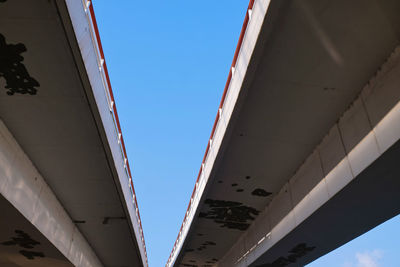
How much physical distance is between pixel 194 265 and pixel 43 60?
15.6 metres

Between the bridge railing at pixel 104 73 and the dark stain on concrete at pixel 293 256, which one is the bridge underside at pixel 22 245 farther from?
the dark stain on concrete at pixel 293 256

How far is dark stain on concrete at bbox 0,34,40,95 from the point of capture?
5508 millimetres

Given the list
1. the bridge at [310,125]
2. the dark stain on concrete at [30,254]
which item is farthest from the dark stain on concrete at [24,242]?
the bridge at [310,125]

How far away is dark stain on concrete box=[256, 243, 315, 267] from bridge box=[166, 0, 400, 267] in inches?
3.7

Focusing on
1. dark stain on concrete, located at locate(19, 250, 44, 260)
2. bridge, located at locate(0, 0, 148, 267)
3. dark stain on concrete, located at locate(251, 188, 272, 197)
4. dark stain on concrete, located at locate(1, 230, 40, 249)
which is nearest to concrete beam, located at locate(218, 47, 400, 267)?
dark stain on concrete, located at locate(251, 188, 272, 197)

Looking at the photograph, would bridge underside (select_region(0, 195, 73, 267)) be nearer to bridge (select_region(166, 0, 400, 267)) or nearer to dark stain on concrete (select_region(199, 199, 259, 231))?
bridge (select_region(166, 0, 400, 267))

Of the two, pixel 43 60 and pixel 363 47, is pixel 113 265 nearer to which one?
pixel 43 60

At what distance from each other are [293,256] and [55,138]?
8.73 m

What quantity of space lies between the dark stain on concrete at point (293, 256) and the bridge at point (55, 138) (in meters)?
5.78

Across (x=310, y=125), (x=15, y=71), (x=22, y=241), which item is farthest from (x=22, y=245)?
(x=310, y=125)

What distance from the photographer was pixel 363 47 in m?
5.59

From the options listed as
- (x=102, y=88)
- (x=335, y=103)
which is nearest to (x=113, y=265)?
(x=102, y=88)

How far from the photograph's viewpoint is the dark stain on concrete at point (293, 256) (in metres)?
10.2

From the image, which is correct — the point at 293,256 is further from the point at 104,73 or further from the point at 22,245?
the point at 22,245
